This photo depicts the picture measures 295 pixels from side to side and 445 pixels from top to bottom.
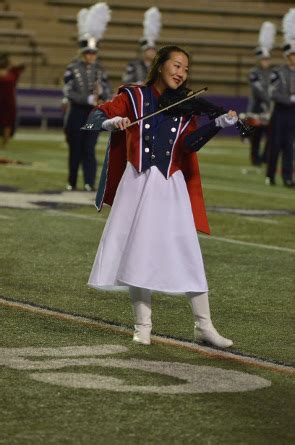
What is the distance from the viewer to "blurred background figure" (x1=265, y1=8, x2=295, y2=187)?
17438 mm

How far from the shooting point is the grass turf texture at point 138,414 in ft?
15.5

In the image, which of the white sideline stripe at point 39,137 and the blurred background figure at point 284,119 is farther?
the white sideline stripe at point 39,137

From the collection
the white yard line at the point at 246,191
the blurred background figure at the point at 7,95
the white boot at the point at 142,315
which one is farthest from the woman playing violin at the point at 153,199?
the blurred background figure at the point at 7,95

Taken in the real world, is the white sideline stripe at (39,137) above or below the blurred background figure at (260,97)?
below

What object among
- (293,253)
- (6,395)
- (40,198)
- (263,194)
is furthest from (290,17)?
(6,395)

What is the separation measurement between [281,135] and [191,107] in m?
11.5

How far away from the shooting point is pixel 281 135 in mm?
17766

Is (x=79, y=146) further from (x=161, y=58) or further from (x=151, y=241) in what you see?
(x=151, y=241)

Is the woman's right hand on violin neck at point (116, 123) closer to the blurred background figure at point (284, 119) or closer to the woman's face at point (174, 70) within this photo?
the woman's face at point (174, 70)

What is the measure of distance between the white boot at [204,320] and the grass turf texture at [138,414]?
496 mm

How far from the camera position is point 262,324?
23.7ft

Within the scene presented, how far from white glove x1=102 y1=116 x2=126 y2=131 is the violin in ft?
0.79

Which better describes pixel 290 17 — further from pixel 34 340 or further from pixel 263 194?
pixel 34 340

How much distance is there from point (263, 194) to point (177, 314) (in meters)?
8.48
